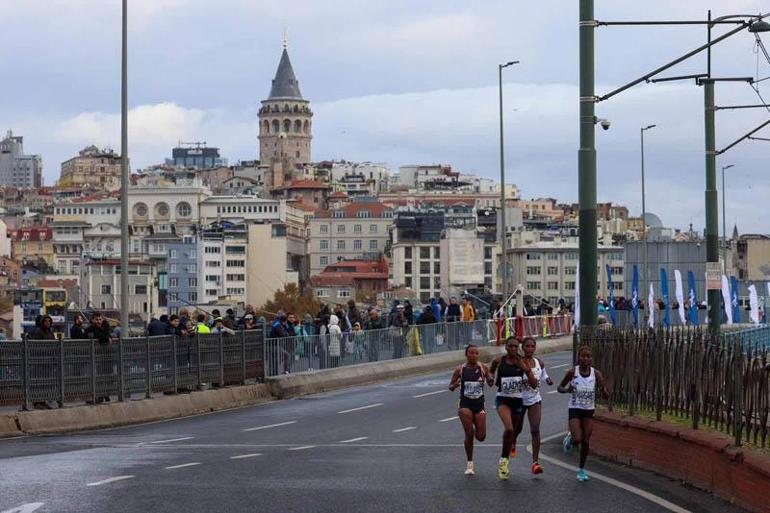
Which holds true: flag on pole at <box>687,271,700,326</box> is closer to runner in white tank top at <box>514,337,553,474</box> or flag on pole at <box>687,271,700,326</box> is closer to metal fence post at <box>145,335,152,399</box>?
metal fence post at <box>145,335,152,399</box>

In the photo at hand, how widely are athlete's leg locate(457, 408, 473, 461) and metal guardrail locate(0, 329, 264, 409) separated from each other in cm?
1001

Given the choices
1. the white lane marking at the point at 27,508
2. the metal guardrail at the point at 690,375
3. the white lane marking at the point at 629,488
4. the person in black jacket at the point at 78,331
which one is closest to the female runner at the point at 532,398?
the white lane marking at the point at 629,488

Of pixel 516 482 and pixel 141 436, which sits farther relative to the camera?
pixel 141 436

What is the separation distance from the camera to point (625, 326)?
25234mm

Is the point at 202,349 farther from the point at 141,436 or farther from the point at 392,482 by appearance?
the point at 392,482

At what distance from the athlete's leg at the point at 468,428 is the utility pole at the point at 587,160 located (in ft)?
13.6

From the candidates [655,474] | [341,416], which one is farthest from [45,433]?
[655,474]

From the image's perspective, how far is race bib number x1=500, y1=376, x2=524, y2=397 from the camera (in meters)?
22.3

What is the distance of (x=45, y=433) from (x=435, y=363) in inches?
881

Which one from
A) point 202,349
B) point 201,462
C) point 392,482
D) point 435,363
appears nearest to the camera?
point 392,482

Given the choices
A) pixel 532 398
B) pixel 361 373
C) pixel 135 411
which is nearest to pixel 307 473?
pixel 532 398

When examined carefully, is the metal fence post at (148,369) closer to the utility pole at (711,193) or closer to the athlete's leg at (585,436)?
the utility pole at (711,193)

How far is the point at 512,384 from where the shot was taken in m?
22.4

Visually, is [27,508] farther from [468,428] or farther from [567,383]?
[567,383]
